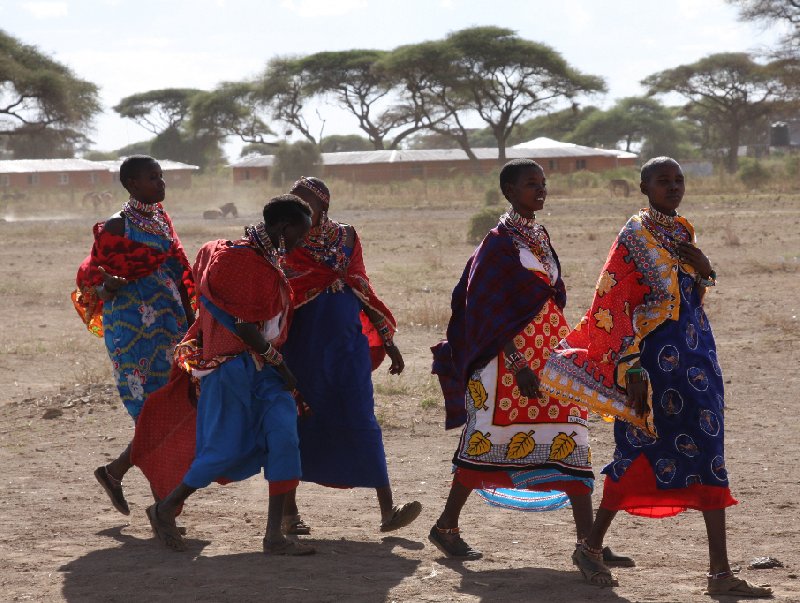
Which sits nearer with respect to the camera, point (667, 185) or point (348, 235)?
point (667, 185)

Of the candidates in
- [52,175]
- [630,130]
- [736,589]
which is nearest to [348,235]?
[736,589]

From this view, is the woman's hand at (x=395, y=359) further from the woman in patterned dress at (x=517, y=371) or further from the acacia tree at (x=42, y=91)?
the acacia tree at (x=42, y=91)

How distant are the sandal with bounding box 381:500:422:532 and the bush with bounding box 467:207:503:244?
49.6 ft

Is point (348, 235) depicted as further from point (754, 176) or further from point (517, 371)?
point (754, 176)

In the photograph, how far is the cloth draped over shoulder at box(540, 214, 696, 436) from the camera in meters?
4.30

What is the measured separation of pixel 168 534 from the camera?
493 cm

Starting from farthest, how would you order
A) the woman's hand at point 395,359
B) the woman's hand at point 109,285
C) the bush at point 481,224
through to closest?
the bush at point 481,224 < the woman's hand at point 109,285 < the woman's hand at point 395,359

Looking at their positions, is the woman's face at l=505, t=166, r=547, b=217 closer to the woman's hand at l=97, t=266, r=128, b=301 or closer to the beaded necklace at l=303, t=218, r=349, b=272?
the beaded necklace at l=303, t=218, r=349, b=272

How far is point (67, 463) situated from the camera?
677cm

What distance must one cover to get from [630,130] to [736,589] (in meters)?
66.4

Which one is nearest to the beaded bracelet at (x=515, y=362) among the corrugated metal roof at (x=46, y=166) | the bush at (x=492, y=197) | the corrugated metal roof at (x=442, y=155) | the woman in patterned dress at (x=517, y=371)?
the woman in patterned dress at (x=517, y=371)

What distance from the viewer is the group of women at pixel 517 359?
4.28 m

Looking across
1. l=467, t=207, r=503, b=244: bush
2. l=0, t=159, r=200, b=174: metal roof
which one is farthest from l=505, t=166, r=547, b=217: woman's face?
l=0, t=159, r=200, b=174: metal roof

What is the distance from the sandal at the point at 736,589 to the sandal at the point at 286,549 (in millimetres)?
1541
